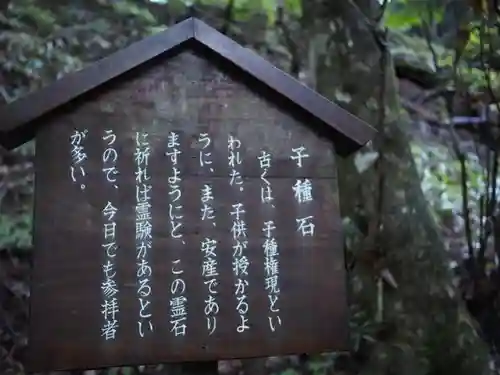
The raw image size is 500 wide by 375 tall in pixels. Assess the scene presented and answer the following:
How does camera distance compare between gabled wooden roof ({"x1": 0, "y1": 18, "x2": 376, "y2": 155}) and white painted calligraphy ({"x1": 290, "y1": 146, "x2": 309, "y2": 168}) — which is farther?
white painted calligraphy ({"x1": 290, "y1": 146, "x2": 309, "y2": 168})

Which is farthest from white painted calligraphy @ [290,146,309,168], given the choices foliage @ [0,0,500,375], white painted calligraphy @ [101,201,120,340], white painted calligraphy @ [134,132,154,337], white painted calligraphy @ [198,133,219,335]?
foliage @ [0,0,500,375]

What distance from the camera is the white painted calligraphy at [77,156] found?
182cm

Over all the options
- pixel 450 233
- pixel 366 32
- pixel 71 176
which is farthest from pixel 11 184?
pixel 450 233

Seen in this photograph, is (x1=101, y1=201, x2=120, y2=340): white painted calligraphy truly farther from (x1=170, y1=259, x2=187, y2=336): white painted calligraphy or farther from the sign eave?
the sign eave

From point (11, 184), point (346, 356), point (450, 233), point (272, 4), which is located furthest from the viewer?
point (272, 4)

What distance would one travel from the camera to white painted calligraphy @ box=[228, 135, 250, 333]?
182 centimetres

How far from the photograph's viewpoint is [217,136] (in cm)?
192

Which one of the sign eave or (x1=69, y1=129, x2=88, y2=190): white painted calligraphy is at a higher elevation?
the sign eave

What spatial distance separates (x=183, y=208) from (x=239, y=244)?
0.20 metres

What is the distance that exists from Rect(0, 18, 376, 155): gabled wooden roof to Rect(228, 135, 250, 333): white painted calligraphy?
9.9 inches

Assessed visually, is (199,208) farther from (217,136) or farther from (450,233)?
(450,233)

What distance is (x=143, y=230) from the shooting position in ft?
5.92

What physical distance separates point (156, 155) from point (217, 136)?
0.67 ft

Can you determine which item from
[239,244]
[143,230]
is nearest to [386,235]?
[239,244]
